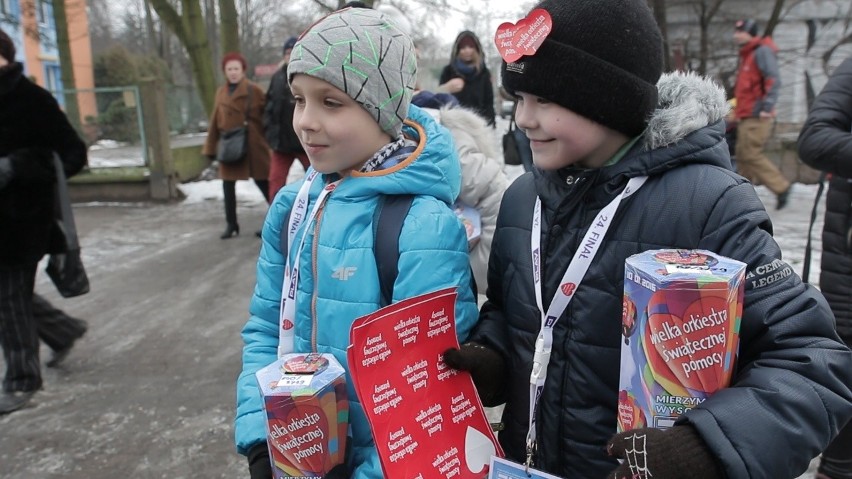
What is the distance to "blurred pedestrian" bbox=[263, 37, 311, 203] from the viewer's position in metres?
6.68

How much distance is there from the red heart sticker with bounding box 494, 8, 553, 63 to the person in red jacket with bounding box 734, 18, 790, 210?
6.56 metres

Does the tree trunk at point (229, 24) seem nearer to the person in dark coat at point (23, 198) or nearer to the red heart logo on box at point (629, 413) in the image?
the person in dark coat at point (23, 198)

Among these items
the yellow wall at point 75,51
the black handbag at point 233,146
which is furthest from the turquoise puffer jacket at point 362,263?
the yellow wall at point 75,51

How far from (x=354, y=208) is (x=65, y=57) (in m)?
12.5

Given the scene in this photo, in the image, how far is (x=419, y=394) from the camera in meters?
1.33

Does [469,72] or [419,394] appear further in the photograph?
[469,72]

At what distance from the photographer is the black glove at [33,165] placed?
138 inches

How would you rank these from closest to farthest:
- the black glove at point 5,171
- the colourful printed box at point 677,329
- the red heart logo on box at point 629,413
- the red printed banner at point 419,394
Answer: the colourful printed box at point 677,329
the red heart logo on box at point 629,413
the red printed banner at point 419,394
the black glove at point 5,171

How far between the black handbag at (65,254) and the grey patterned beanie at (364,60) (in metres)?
2.72

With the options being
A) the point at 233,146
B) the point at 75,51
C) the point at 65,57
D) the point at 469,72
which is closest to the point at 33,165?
the point at 233,146

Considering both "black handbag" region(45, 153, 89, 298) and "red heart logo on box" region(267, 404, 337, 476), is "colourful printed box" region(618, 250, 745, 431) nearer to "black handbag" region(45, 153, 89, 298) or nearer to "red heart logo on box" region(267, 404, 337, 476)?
"red heart logo on box" region(267, 404, 337, 476)

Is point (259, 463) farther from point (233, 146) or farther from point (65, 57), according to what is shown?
point (65, 57)

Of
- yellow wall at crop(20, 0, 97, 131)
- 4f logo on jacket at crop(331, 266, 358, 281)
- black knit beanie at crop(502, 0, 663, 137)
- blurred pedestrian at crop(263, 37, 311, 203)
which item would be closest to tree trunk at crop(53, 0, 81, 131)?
yellow wall at crop(20, 0, 97, 131)

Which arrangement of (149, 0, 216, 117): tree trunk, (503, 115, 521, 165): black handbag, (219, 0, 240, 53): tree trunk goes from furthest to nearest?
(149, 0, 216, 117): tree trunk → (219, 0, 240, 53): tree trunk → (503, 115, 521, 165): black handbag
